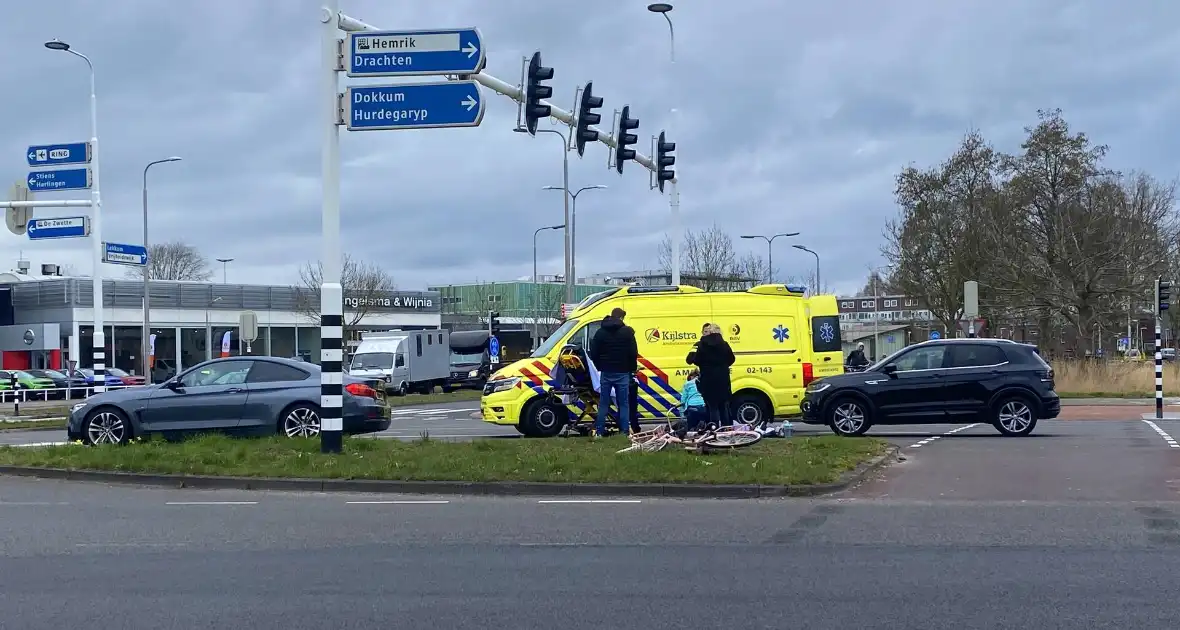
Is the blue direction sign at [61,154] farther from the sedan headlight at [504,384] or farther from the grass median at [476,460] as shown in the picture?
the sedan headlight at [504,384]

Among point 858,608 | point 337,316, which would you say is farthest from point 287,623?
point 337,316

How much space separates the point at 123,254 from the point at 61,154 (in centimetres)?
316

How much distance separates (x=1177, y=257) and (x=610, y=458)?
1695 inches

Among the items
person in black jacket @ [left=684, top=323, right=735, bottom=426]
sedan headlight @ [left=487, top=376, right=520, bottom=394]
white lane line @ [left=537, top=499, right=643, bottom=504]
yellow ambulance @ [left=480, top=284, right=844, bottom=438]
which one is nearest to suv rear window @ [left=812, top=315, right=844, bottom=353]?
yellow ambulance @ [left=480, top=284, right=844, bottom=438]

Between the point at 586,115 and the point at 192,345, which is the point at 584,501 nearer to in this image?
the point at 586,115

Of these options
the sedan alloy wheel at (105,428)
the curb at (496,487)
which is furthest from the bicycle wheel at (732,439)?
the sedan alloy wheel at (105,428)

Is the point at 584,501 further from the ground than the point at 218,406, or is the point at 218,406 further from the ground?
the point at 218,406

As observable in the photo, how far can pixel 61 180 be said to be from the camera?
27.8 m

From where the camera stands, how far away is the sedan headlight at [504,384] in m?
19.5

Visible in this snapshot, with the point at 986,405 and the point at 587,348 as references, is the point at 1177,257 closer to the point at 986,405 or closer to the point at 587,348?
the point at 986,405

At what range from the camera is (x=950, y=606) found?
6.89 metres

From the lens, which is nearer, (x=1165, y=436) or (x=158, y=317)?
(x=1165, y=436)

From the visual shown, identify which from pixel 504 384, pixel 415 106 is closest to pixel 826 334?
pixel 504 384

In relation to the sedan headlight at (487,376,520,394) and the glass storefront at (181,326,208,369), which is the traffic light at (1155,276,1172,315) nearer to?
the sedan headlight at (487,376,520,394)
